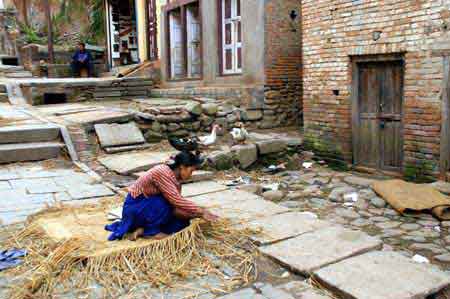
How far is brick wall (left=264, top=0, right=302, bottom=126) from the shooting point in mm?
10625

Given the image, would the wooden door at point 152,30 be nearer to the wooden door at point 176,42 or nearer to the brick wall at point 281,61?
the wooden door at point 176,42

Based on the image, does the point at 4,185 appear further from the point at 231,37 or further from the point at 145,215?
the point at 231,37

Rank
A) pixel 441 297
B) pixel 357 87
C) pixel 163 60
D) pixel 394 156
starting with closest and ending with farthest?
pixel 441 297 → pixel 394 156 → pixel 357 87 → pixel 163 60

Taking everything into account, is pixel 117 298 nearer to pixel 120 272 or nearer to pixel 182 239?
pixel 120 272

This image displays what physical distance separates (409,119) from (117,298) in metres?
5.59

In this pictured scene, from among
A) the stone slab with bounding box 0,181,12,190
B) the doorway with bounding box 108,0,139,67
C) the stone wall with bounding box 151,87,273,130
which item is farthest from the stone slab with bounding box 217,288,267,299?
the doorway with bounding box 108,0,139,67

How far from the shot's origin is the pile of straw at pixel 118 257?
3730 millimetres

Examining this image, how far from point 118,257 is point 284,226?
6.16 ft

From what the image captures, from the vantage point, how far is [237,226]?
16.6 ft

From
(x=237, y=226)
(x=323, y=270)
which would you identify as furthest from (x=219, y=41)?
(x=323, y=270)

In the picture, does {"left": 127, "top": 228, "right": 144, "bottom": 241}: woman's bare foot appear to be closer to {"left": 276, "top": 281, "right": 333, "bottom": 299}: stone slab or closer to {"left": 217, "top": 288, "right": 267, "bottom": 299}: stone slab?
{"left": 217, "top": 288, "right": 267, "bottom": 299}: stone slab

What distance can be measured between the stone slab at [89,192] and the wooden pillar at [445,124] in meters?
4.76

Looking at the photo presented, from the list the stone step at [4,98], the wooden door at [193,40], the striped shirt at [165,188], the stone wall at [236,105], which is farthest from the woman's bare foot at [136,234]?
the stone step at [4,98]

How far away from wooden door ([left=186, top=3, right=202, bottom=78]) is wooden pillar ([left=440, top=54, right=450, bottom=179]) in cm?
773
